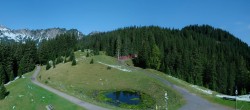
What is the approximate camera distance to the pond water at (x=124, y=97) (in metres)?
65.9

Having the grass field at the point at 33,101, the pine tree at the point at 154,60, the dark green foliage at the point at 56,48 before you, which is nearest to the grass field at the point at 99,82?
the grass field at the point at 33,101

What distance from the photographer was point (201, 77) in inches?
5305

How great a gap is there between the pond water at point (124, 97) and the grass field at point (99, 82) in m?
3.02

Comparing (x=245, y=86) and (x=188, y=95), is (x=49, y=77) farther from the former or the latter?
(x=245, y=86)

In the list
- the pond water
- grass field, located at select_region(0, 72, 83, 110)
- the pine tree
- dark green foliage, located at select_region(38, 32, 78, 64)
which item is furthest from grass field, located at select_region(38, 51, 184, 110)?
dark green foliage, located at select_region(38, 32, 78, 64)

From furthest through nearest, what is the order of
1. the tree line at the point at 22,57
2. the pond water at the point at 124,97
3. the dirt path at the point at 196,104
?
the tree line at the point at 22,57
the pond water at the point at 124,97
the dirt path at the point at 196,104

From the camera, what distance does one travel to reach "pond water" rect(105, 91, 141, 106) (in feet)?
216

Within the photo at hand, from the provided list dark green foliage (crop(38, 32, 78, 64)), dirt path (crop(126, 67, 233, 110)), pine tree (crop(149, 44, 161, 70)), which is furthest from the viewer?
dark green foliage (crop(38, 32, 78, 64))

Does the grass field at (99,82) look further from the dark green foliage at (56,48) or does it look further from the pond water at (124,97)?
the dark green foliage at (56,48)

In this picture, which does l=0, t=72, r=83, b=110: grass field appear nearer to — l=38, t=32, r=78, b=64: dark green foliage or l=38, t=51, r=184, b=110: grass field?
l=38, t=51, r=184, b=110: grass field

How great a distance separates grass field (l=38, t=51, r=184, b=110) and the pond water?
3.02 meters

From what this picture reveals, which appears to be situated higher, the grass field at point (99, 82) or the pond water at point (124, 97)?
the grass field at point (99, 82)

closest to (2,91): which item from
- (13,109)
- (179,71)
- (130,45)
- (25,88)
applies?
(25,88)

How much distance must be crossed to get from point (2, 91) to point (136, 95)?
1249 inches
